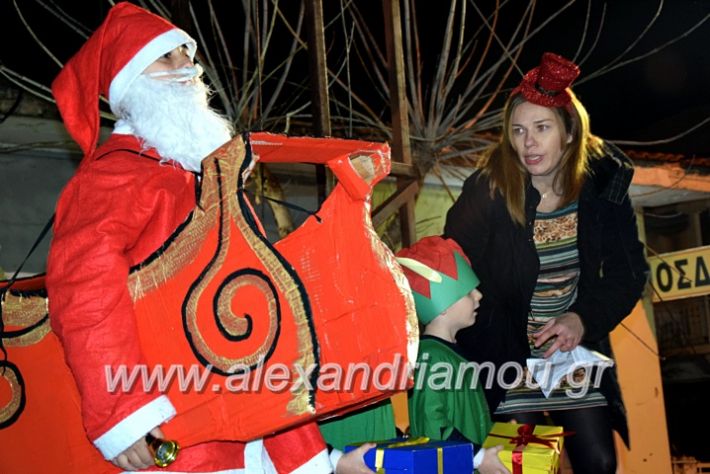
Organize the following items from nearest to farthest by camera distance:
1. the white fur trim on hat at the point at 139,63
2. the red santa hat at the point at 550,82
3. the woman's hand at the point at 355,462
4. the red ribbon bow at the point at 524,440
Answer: the white fur trim on hat at the point at 139,63, the woman's hand at the point at 355,462, the red ribbon bow at the point at 524,440, the red santa hat at the point at 550,82

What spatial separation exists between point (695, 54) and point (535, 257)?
19.6ft

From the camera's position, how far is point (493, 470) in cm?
286

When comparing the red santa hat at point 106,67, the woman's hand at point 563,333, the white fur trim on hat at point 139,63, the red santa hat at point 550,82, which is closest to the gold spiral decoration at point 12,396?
the red santa hat at point 106,67

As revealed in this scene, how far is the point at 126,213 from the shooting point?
1967 mm

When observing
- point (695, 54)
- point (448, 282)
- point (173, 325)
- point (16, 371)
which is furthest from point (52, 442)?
point (695, 54)

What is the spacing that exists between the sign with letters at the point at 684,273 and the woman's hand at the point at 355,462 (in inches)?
154

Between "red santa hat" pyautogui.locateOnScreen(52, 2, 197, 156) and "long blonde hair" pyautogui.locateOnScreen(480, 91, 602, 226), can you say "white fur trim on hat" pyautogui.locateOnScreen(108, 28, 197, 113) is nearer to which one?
"red santa hat" pyautogui.locateOnScreen(52, 2, 197, 156)

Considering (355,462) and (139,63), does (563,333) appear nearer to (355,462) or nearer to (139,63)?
(355,462)

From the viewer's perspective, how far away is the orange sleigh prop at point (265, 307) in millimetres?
1838

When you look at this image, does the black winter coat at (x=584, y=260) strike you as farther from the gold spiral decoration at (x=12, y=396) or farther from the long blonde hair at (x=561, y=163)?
the gold spiral decoration at (x=12, y=396)

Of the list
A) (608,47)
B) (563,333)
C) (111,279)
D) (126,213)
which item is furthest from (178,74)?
(608,47)

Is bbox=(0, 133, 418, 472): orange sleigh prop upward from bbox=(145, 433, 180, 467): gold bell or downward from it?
upward

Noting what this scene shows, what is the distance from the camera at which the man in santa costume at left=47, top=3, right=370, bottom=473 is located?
188 centimetres

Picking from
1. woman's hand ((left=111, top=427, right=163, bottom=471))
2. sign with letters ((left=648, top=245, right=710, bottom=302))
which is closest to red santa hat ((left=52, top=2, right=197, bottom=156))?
woman's hand ((left=111, top=427, right=163, bottom=471))
